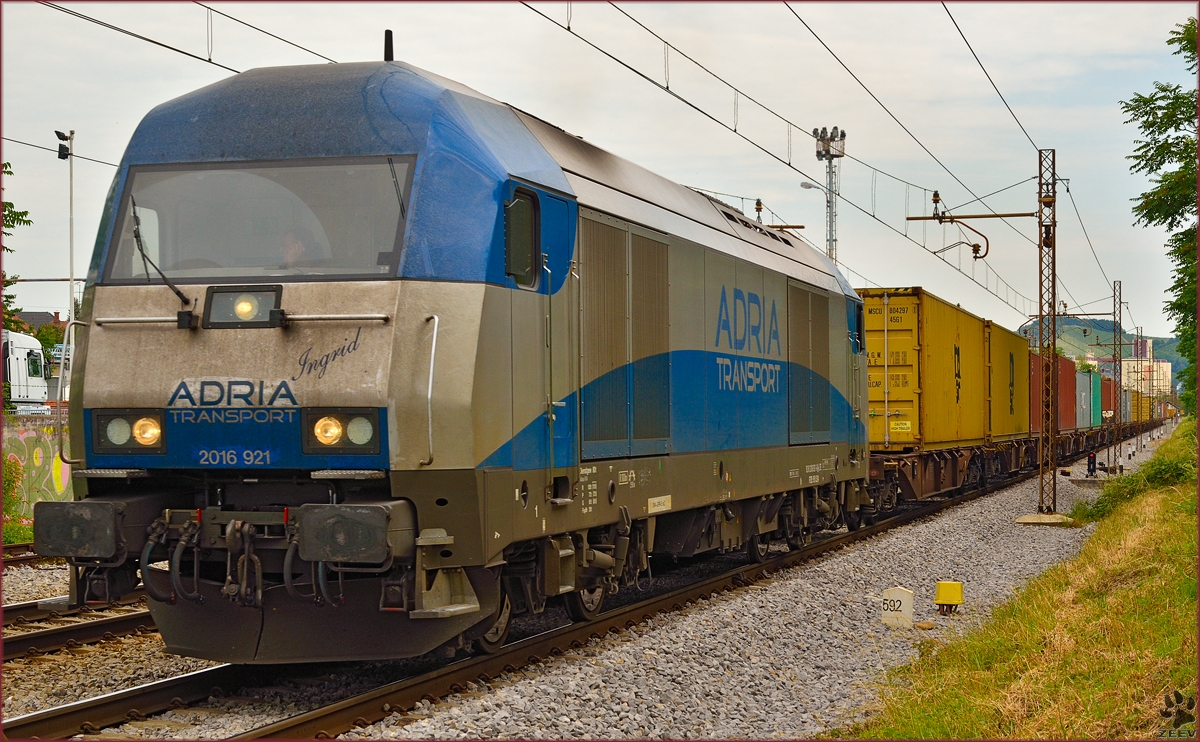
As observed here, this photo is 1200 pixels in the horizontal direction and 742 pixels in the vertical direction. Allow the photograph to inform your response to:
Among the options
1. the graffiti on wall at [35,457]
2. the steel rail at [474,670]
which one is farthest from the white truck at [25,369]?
the steel rail at [474,670]

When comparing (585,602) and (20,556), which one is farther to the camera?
(20,556)

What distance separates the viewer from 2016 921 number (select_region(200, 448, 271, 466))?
7.52 metres

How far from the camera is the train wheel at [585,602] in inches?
404

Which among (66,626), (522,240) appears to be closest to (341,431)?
(522,240)

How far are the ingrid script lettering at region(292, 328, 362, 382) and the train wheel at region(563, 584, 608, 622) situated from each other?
3.51m

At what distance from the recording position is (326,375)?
7.40 metres

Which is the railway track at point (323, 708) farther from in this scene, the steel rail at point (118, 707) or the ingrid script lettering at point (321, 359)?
the ingrid script lettering at point (321, 359)

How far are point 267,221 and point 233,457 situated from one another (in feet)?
5.01

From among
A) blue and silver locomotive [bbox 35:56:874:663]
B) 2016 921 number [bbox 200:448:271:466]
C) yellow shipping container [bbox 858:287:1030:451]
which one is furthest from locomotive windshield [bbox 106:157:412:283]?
yellow shipping container [bbox 858:287:1030:451]

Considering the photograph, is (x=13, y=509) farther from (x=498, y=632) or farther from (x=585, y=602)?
(x=498, y=632)

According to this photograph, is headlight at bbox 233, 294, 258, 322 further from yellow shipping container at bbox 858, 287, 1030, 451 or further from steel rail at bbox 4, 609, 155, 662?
yellow shipping container at bbox 858, 287, 1030, 451

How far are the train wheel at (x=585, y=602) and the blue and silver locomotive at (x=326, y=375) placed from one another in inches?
48.5

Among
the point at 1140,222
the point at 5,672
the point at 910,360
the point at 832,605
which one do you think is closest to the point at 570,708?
the point at 5,672

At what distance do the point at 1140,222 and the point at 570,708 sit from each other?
19.6 meters
